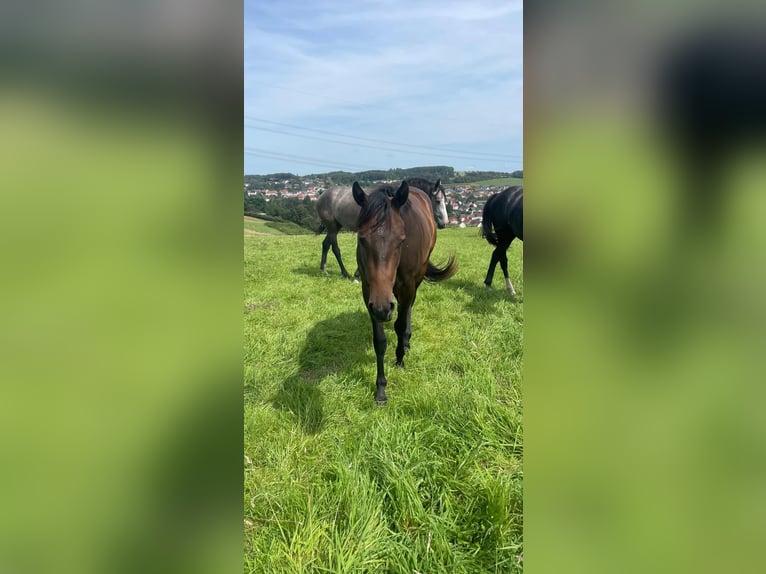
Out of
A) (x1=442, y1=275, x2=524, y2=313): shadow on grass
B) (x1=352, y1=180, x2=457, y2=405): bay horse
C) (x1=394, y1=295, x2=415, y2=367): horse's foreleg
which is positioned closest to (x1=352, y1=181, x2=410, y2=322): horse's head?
(x1=352, y1=180, x2=457, y2=405): bay horse

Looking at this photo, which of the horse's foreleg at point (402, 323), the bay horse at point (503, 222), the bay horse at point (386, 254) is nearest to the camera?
the bay horse at point (386, 254)

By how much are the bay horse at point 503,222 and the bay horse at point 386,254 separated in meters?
3.38

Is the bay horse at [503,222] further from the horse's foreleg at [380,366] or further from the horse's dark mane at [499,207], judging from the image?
the horse's foreleg at [380,366]

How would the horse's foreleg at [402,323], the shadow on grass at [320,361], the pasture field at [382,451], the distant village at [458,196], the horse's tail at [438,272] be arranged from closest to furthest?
the pasture field at [382,451]
the shadow on grass at [320,361]
the horse's foreleg at [402,323]
the horse's tail at [438,272]
the distant village at [458,196]

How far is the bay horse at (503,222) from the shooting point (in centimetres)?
749

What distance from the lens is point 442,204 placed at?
10680mm

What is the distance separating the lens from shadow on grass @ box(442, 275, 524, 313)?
6.65 m

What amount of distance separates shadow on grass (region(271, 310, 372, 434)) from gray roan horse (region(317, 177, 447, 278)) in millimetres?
3555

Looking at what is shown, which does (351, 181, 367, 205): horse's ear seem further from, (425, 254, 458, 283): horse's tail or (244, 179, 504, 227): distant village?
(244, 179, 504, 227): distant village
